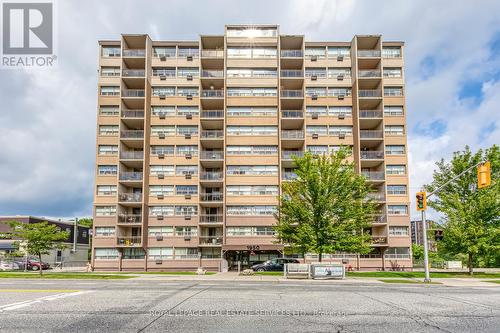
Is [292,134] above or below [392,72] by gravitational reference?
below

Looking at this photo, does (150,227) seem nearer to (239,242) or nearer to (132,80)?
(239,242)

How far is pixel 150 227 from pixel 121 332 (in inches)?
1608

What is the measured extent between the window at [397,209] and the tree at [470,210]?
9866mm

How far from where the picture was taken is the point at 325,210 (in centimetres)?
3250

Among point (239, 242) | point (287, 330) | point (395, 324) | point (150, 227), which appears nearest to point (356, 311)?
point (395, 324)

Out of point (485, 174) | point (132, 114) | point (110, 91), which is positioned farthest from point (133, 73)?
point (485, 174)

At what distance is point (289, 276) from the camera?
96.6 ft

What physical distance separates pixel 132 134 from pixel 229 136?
37.7 ft

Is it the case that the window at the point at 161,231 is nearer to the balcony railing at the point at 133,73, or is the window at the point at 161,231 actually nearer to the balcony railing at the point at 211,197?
the balcony railing at the point at 211,197

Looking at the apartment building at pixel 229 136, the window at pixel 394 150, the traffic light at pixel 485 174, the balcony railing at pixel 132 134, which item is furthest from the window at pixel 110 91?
the traffic light at pixel 485 174

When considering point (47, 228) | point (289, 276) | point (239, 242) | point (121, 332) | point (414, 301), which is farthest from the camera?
point (239, 242)

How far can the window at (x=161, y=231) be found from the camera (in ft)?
158

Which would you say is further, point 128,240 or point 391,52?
point 391,52

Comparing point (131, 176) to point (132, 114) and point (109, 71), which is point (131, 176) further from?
point (109, 71)
